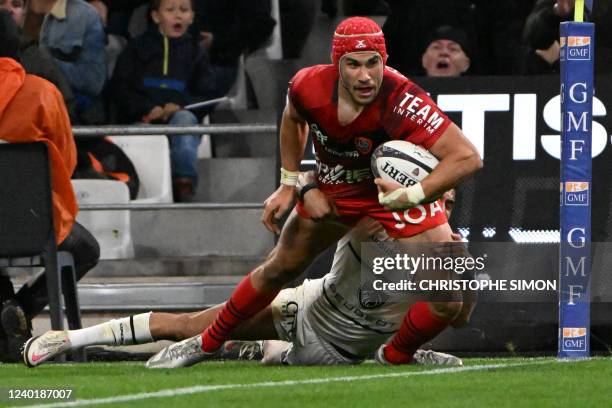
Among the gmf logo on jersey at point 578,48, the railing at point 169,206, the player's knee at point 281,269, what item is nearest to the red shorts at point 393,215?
the player's knee at point 281,269

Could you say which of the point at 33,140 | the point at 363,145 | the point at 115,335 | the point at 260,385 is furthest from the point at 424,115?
the point at 33,140

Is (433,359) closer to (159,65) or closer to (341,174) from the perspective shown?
(341,174)

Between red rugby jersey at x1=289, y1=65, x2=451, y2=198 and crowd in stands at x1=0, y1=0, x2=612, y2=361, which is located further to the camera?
crowd in stands at x1=0, y1=0, x2=612, y2=361

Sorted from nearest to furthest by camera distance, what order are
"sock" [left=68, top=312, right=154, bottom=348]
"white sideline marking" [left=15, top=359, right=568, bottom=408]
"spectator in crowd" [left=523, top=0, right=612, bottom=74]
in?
"white sideline marking" [left=15, top=359, right=568, bottom=408] < "sock" [left=68, top=312, right=154, bottom=348] < "spectator in crowd" [left=523, top=0, right=612, bottom=74]

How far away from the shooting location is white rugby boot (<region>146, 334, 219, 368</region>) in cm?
873

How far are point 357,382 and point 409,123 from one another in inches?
55.1

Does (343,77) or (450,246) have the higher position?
(343,77)

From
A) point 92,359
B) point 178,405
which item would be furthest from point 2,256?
point 178,405

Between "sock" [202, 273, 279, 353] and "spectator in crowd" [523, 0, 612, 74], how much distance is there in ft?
9.73

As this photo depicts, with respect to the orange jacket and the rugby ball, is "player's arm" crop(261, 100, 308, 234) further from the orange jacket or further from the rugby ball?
the orange jacket

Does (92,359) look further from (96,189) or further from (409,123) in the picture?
(409,123)

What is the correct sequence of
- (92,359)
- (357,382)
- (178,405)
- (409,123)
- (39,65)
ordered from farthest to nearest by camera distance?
(39,65) < (92,359) < (409,123) < (357,382) < (178,405)

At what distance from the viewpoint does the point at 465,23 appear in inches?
494

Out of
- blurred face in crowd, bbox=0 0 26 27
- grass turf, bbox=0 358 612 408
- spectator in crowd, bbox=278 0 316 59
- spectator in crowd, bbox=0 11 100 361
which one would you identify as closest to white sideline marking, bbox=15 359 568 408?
grass turf, bbox=0 358 612 408
